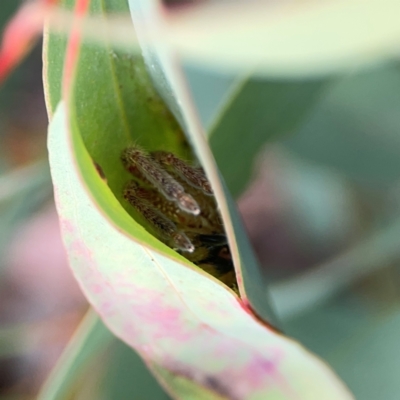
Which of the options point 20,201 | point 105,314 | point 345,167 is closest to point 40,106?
point 20,201

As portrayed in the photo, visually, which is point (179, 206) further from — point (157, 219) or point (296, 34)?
point (296, 34)

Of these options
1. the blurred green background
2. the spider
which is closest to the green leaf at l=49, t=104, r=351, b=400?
the spider

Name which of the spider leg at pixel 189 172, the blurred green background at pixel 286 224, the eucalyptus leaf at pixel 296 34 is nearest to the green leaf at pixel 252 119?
the blurred green background at pixel 286 224

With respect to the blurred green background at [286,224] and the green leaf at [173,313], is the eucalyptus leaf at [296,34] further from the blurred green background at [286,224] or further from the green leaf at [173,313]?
the blurred green background at [286,224]

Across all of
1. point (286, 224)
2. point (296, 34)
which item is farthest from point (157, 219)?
point (286, 224)

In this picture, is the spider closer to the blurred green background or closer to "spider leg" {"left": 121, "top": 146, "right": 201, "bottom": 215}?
"spider leg" {"left": 121, "top": 146, "right": 201, "bottom": 215}

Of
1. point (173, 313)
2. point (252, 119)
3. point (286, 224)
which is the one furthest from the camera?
point (286, 224)
